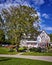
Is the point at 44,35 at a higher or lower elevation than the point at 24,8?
lower

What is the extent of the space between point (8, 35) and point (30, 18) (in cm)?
678

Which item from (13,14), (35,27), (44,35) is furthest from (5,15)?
(44,35)

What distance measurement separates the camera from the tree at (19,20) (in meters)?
42.3

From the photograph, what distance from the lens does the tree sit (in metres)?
42.3

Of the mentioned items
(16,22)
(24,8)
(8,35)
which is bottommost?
(8,35)

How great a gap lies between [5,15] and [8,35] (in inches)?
190

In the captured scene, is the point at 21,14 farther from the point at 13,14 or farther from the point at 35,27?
the point at 35,27

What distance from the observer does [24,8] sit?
1673 inches

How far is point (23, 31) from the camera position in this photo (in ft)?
140

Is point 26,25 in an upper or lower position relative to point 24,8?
lower

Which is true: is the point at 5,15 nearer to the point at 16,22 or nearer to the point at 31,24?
the point at 16,22

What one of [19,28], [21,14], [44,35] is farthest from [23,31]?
[44,35]

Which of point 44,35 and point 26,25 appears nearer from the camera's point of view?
point 26,25

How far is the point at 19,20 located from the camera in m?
42.2
